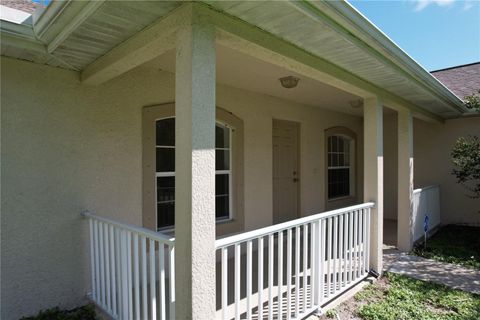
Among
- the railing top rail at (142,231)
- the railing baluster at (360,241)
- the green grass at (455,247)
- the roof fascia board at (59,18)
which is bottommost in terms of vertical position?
the green grass at (455,247)

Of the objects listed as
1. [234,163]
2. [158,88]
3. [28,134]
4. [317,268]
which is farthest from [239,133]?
[28,134]

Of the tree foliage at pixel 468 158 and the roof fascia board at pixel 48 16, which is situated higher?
the roof fascia board at pixel 48 16

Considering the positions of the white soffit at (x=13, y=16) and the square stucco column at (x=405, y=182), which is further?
the square stucco column at (x=405, y=182)

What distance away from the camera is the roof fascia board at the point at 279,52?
2.16m

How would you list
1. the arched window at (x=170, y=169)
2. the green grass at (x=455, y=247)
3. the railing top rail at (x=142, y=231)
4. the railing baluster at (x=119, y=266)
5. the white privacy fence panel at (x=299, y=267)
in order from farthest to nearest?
the green grass at (x=455, y=247), the arched window at (x=170, y=169), the railing baluster at (x=119, y=266), the white privacy fence panel at (x=299, y=267), the railing top rail at (x=142, y=231)

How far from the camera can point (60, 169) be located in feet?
10.6

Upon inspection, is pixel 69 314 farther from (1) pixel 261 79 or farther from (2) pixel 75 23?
(1) pixel 261 79

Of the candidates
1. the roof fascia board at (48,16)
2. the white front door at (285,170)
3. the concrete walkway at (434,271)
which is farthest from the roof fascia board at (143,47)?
the concrete walkway at (434,271)

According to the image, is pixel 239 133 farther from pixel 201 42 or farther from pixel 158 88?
pixel 201 42

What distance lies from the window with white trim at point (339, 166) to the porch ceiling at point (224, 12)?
453 cm

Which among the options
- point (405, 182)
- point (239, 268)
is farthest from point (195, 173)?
point (405, 182)

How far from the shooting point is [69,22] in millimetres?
2258

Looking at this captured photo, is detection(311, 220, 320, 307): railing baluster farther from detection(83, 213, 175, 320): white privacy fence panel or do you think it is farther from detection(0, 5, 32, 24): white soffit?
detection(0, 5, 32, 24): white soffit

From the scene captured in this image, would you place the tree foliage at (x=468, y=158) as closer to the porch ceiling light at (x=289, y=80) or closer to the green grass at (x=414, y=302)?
the green grass at (x=414, y=302)
